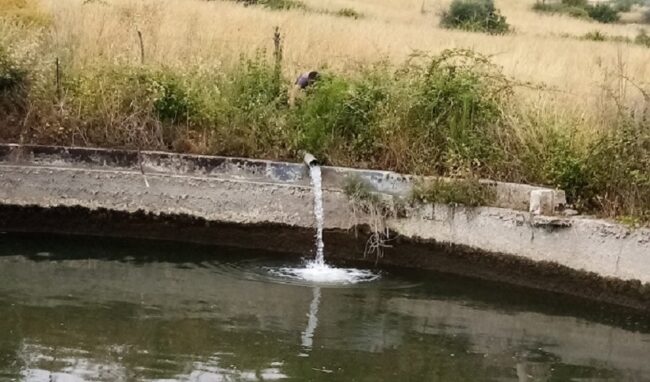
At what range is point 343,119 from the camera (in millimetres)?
9703

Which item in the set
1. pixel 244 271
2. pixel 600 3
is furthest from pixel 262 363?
pixel 600 3

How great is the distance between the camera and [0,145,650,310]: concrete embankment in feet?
28.6

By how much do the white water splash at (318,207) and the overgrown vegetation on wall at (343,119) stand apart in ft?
0.94

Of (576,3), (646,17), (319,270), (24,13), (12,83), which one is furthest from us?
(576,3)

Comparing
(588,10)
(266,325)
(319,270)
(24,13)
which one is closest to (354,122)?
(319,270)

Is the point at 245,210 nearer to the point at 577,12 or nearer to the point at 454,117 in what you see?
the point at 454,117

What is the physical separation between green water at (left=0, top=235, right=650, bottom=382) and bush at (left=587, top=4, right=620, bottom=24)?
33.6 meters

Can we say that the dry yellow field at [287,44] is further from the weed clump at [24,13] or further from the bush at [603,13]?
the bush at [603,13]

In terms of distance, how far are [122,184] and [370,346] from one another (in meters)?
3.68

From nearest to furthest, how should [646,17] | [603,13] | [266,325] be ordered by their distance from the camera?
[266,325]
[603,13]
[646,17]

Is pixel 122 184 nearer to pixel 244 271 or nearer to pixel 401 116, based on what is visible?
pixel 244 271

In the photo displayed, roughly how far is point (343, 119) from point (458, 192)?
154 centimetres

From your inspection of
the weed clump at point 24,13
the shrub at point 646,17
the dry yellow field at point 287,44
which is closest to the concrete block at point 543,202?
the dry yellow field at point 287,44

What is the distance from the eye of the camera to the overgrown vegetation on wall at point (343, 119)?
885cm
